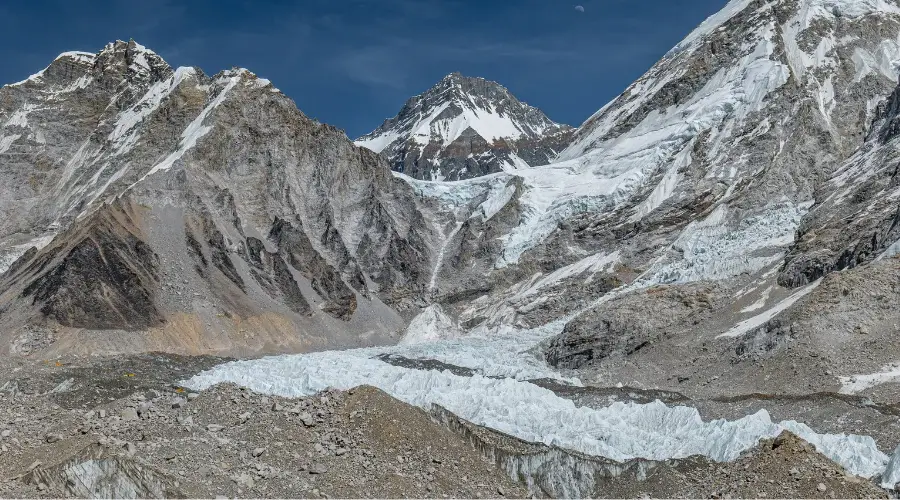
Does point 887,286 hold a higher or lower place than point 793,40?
lower

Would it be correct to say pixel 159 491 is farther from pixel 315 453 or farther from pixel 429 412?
pixel 429 412

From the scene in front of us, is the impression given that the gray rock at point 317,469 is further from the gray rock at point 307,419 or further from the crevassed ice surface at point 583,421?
the crevassed ice surface at point 583,421

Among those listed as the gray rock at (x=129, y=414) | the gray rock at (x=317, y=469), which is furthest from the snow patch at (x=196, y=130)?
the gray rock at (x=317, y=469)

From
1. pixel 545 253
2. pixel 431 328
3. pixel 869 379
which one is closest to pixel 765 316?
pixel 869 379

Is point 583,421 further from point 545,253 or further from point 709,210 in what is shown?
point 545,253

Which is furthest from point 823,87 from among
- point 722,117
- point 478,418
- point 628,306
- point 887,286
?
point 478,418

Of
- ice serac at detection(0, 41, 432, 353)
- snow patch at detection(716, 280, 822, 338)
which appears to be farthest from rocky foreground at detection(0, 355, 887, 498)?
ice serac at detection(0, 41, 432, 353)
